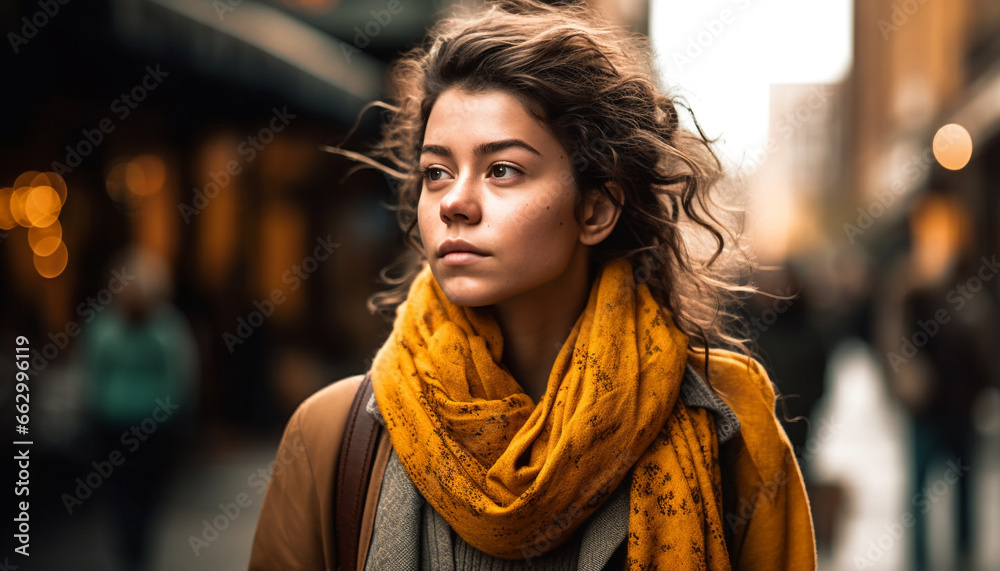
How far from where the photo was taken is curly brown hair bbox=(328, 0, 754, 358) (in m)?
1.99

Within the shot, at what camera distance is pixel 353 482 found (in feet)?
6.86

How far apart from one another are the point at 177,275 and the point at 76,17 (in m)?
4.58

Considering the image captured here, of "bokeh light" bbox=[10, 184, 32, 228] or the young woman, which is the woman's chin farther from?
"bokeh light" bbox=[10, 184, 32, 228]

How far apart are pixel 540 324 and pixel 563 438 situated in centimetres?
38

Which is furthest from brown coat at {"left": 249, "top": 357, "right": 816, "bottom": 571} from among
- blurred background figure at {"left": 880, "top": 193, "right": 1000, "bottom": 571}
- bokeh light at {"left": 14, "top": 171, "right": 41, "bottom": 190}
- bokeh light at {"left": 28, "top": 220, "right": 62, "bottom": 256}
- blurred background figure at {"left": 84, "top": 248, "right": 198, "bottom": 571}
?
bokeh light at {"left": 28, "top": 220, "right": 62, "bottom": 256}

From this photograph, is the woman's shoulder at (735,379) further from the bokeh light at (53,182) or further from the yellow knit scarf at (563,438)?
the bokeh light at (53,182)

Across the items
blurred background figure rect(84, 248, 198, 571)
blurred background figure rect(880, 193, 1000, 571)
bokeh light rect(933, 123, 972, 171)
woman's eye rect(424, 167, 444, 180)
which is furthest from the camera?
bokeh light rect(933, 123, 972, 171)

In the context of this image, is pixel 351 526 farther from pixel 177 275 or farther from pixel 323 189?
pixel 323 189

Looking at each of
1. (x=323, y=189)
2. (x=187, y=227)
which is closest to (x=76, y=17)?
(x=187, y=227)

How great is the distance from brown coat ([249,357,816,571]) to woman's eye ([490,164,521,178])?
781mm

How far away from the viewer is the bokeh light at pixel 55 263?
1009 centimetres

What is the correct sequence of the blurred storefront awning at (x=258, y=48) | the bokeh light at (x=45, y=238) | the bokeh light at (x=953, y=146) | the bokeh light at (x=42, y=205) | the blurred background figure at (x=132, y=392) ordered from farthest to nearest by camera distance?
the bokeh light at (x=953, y=146) < the bokeh light at (x=42, y=205) < the bokeh light at (x=45, y=238) < the blurred storefront awning at (x=258, y=48) < the blurred background figure at (x=132, y=392)

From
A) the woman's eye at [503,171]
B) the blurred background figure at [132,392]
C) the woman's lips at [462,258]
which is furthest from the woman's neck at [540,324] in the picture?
the blurred background figure at [132,392]

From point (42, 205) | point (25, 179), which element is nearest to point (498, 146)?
point (25, 179)
